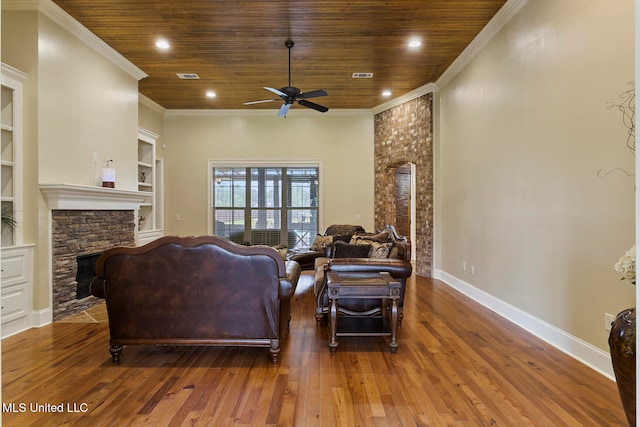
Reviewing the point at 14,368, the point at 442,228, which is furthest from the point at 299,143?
the point at 14,368

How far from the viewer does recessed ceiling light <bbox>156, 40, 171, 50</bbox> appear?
4656 millimetres

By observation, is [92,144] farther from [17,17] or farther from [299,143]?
[299,143]

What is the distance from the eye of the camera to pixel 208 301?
9.45ft

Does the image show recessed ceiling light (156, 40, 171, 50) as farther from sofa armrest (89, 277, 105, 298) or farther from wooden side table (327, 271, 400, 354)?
wooden side table (327, 271, 400, 354)

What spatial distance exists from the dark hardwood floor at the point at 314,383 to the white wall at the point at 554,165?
610 mm

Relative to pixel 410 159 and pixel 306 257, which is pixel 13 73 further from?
pixel 410 159

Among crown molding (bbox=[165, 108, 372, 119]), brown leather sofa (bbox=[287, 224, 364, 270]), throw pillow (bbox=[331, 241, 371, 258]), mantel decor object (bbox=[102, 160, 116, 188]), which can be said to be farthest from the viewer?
crown molding (bbox=[165, 108, 372, 119])

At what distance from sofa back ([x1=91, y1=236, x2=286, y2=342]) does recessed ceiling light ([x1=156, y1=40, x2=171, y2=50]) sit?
3.10m

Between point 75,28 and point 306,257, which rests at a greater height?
point 75,28

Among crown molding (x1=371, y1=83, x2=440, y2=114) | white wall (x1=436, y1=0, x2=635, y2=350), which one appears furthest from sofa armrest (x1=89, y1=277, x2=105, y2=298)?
crown molding (x1=371, y1=83, x2=440, y2=114)

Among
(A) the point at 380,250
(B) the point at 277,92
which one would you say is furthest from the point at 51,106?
(A) the point at 380,250

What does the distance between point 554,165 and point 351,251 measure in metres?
2.43

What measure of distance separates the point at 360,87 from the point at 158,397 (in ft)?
18.1

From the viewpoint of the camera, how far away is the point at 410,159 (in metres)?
6.68
